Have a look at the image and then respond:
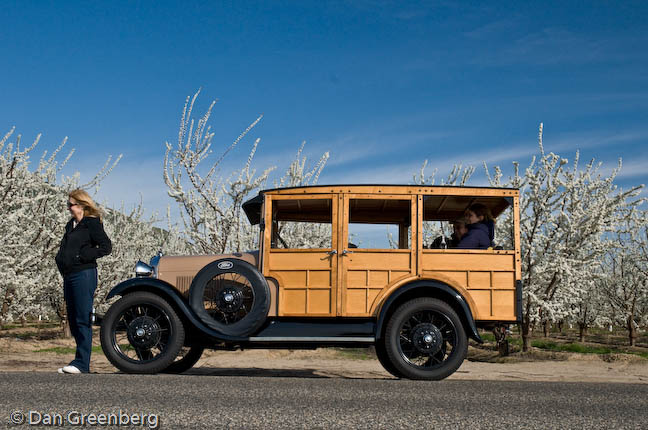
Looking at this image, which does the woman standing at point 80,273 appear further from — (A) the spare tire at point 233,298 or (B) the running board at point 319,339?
(B) the running board at point 319,339

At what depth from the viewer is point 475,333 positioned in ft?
22.8

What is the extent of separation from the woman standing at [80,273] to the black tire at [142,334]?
0.73 ft

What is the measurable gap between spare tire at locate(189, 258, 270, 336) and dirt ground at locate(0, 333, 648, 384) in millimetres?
4401

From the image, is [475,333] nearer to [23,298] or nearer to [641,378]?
[641,378]

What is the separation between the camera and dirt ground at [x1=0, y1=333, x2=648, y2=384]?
12023 millimetres

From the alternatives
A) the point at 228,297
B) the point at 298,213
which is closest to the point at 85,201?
the point at 228,297

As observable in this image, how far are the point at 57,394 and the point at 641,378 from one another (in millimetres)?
11123

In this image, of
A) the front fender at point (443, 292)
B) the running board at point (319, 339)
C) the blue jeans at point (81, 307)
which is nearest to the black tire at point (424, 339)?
the front fender at point (443, 292)

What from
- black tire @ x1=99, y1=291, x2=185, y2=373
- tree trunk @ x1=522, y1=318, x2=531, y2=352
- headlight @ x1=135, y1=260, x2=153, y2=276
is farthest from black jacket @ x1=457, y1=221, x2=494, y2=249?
tree trunk @ x1=522, y1=318, x2=531, y2=352

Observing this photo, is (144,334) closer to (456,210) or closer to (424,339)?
(424,339)

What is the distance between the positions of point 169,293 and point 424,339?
2.89 metres

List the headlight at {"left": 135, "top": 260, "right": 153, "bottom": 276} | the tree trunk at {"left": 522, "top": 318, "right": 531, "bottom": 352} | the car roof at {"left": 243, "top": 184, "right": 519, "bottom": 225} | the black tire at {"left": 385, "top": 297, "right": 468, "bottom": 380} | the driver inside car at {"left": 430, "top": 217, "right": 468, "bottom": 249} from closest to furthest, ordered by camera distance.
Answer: the black tire at {"left": 385, "top": 297, "right": 468, "bottom": 380}, the car roof at {"left": 243, "top": 184, "right": 519, "bottom": 225}, the headlight at {"left": 135, "top": 260, "right": 153, "bottom": 276}, the driver inside car at {"left": 430, "top": 217, "right": 468, "bottom": 249}, the tree trunk at {"left": 522, "top": 318, "right": 531, "bottom": 352}

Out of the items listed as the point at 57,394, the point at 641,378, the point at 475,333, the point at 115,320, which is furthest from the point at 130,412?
the point at 641,378

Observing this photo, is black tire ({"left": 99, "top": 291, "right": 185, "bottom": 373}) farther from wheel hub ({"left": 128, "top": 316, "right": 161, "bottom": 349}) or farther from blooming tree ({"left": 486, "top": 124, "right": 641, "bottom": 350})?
blooming tree ({"left": 486, "top": 124, "right": 641, "bottom": 350})
